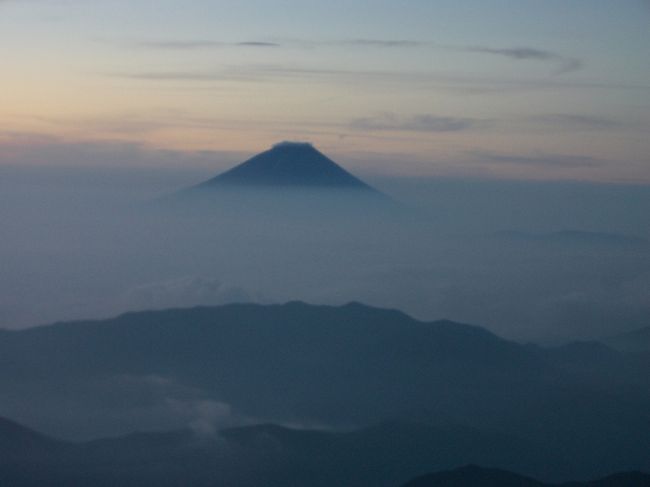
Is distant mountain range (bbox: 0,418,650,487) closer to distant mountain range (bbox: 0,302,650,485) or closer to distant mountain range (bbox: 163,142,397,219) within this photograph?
distant mountain range (bbox: 0,302,650,485)

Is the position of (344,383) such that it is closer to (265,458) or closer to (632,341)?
(265,458)

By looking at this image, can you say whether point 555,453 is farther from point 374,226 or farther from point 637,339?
point 374,226

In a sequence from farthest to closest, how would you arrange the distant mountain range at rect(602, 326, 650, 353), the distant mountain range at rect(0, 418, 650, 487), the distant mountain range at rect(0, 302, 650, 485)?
the distant mountain range at rect(602, 326, 650, 353) < the distant mountain range at rect(0, 302, 650, 485) < the distant mountain range at rect(0, 418, 650, 487)

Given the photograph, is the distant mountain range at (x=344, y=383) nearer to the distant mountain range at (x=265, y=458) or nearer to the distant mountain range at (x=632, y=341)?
the distant mountain range at (x=265, y=458)

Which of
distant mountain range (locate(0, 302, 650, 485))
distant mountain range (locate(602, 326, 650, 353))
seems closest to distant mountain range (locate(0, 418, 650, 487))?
distant mountain range (locate(0, 302, 650, 485))

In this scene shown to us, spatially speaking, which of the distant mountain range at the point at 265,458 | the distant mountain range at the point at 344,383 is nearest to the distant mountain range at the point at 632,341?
the distant mountain range at the point at 344,383

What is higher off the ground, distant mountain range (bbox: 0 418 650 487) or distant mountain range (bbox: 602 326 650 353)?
distant mountain range (bbox: 602 326 650 353)

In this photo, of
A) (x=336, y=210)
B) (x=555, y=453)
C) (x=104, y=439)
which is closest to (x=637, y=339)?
(x=555, y=453)
